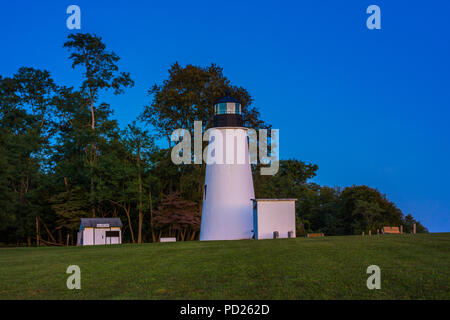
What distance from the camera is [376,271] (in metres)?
10.6

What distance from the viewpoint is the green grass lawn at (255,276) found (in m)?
9.05

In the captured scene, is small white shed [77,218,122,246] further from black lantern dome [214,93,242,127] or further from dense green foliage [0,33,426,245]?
black lantern dome [214,93,242,127]

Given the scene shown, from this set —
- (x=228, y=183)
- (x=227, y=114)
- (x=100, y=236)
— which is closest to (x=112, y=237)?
(x=100, y=236)

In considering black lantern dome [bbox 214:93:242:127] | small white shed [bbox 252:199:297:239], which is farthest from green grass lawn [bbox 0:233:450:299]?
black lantern dome [bbox 214:93:242:127]

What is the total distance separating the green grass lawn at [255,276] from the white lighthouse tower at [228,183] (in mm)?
16008

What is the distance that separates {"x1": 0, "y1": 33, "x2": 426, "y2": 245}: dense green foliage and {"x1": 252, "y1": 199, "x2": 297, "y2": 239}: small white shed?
12.5 m

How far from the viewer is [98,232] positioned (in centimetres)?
3991

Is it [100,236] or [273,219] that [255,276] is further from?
[100,236]

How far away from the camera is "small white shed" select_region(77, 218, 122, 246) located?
130 feet

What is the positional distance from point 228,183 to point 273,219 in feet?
14.0

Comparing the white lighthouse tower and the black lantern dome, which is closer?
the white lighthouse tower

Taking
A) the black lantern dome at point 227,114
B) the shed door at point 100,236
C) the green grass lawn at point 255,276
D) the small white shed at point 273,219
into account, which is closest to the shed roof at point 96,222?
the shed door at point 100,236

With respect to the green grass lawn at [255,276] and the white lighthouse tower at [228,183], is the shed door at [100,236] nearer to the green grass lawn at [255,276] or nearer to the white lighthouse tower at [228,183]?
the white lighthouse tower at [228,183]
